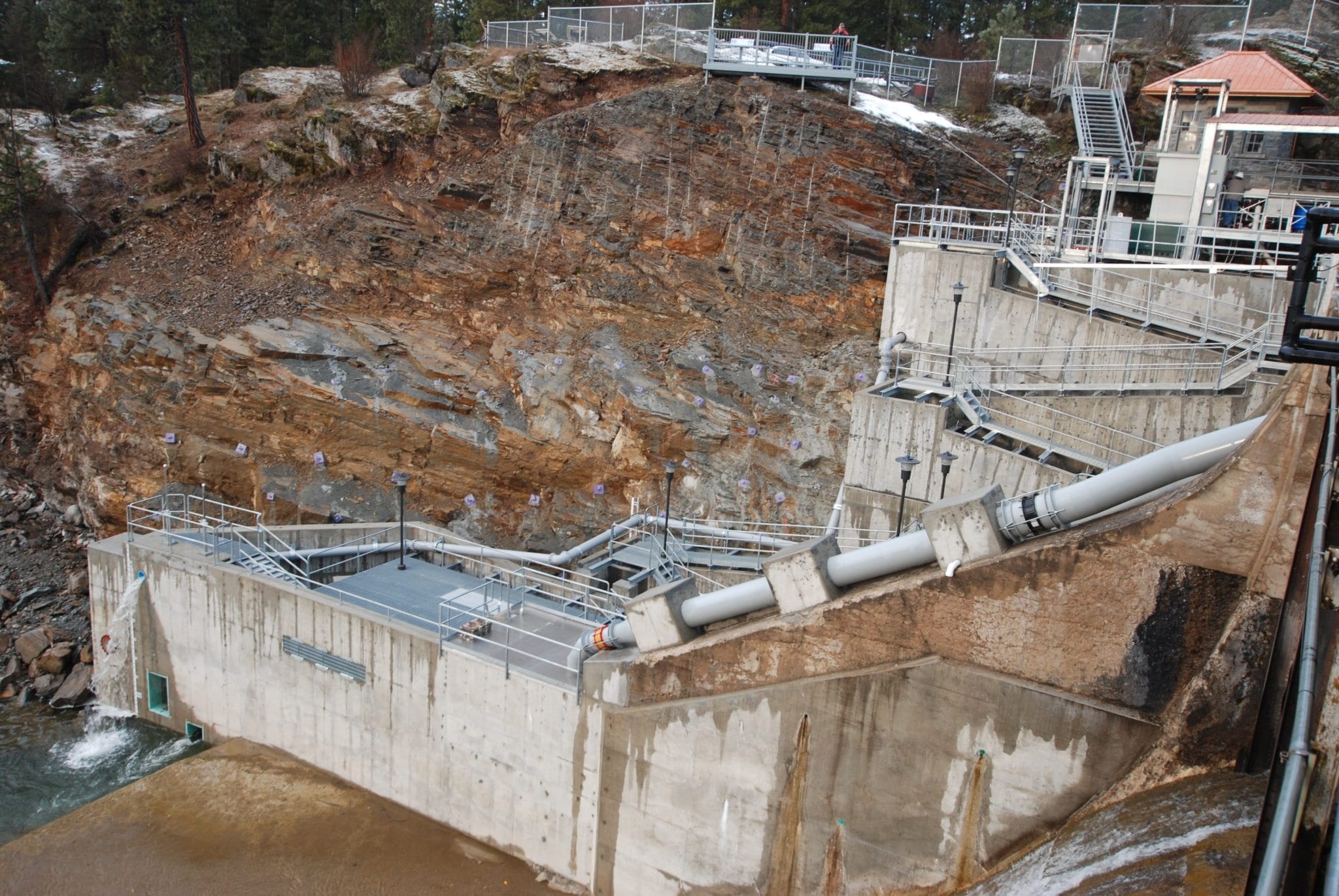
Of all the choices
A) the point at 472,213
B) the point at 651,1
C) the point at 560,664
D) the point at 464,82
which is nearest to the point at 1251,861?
the point at 560,664

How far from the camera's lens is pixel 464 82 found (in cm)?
2917

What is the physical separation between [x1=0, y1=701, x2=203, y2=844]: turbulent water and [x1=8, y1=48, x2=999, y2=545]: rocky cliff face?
20.7 ft

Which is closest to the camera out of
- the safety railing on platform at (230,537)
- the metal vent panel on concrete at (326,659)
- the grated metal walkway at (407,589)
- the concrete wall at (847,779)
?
the concrete wall at (847,779)

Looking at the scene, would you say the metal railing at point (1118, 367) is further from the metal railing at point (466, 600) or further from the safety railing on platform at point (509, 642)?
the safety railing on platform at point (509, 642)

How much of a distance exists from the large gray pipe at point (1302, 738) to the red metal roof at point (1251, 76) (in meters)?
18.3

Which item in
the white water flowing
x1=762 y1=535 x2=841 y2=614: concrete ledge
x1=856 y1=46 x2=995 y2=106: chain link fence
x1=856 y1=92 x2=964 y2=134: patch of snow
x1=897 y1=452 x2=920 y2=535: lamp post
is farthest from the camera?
x1=856 y1=46 x2=995 y2=106: chain link fence

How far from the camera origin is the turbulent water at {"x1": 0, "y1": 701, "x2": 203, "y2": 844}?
17828 mm

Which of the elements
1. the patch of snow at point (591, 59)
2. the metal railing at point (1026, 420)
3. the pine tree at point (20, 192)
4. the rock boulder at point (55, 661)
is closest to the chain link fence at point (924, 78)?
the patch of snow at point (591, 59)

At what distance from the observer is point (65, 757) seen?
19.2m

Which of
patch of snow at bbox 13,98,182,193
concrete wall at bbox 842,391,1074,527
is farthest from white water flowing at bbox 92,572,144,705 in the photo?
patch of snow at bbox 13,98,182,193

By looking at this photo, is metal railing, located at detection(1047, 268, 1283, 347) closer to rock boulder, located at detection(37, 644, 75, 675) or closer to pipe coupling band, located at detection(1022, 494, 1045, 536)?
pipe coupling band, located at detection(1022, 494, 1045, 536)

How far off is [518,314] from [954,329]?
1115cm

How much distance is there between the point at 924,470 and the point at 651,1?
2225 cm

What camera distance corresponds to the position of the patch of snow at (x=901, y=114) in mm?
27797
